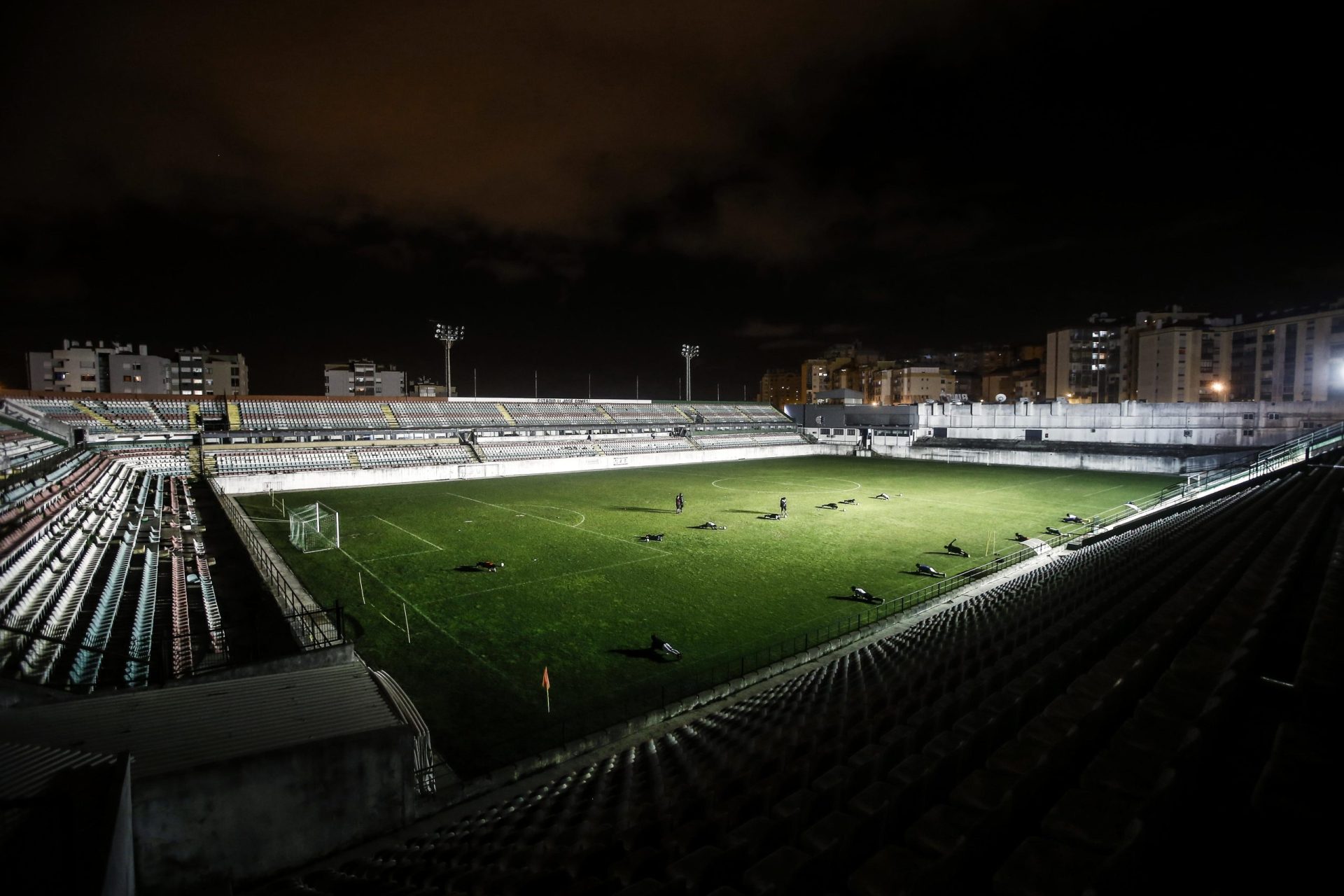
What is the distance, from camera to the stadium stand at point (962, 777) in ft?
10.8

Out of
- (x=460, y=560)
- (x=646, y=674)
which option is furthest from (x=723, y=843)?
(x=460, y=560)

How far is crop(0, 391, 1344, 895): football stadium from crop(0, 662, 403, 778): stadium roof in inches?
1.9

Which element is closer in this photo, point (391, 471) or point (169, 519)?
point (169, 519)

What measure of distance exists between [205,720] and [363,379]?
133999 mm

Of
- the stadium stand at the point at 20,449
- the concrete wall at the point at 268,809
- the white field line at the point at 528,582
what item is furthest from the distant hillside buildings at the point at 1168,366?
the stadium stand at the point at 20,449

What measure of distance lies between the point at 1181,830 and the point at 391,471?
1721 inches

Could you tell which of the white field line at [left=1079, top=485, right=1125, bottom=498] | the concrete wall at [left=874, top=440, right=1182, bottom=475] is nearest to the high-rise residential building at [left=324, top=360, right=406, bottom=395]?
the concrete wall at [left=874, top=440, right=1182, bottom=475]

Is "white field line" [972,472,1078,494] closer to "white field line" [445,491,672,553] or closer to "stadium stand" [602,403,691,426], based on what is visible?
"white field line" [445,491,672,553]

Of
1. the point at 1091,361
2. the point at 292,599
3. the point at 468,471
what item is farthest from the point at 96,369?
the point at 1091,361

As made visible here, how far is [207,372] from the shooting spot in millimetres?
96812

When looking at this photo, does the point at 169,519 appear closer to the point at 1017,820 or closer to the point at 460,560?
the point at 460,560

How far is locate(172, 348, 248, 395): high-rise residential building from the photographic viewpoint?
312ft

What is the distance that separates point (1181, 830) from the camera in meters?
3.11

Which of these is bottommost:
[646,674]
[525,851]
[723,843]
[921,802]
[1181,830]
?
[646,674]
